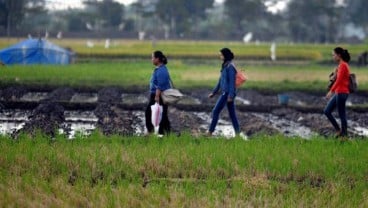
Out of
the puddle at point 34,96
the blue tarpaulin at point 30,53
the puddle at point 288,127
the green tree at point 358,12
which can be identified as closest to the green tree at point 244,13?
the green tree at point 358,12

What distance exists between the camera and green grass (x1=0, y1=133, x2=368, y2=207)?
16.9ft

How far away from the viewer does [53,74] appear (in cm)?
1909

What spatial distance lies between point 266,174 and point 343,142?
7.69 ft

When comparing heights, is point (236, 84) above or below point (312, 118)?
above

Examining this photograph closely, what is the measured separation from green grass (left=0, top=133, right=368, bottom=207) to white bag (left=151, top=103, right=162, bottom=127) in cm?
85

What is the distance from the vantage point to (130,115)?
12.0 metres

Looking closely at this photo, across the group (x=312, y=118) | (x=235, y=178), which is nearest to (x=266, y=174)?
(x=235, y=178)

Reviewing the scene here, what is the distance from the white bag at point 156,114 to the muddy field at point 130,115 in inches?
19.9

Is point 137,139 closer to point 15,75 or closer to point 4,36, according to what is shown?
point 15,75

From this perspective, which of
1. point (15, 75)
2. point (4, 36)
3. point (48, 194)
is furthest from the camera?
point (4, 36)

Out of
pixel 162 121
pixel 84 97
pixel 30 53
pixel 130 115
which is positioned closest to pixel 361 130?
pixel 130 115

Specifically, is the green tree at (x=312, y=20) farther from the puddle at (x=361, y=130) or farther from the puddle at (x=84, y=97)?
the puddle at (x=361, y=130)

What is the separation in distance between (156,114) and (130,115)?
3.43 meters

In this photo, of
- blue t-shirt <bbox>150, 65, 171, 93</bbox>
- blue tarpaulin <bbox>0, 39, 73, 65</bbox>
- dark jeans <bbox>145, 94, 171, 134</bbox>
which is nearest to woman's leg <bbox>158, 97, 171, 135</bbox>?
dark jeans <bbox>145, 94, 171, 134</bbox>
